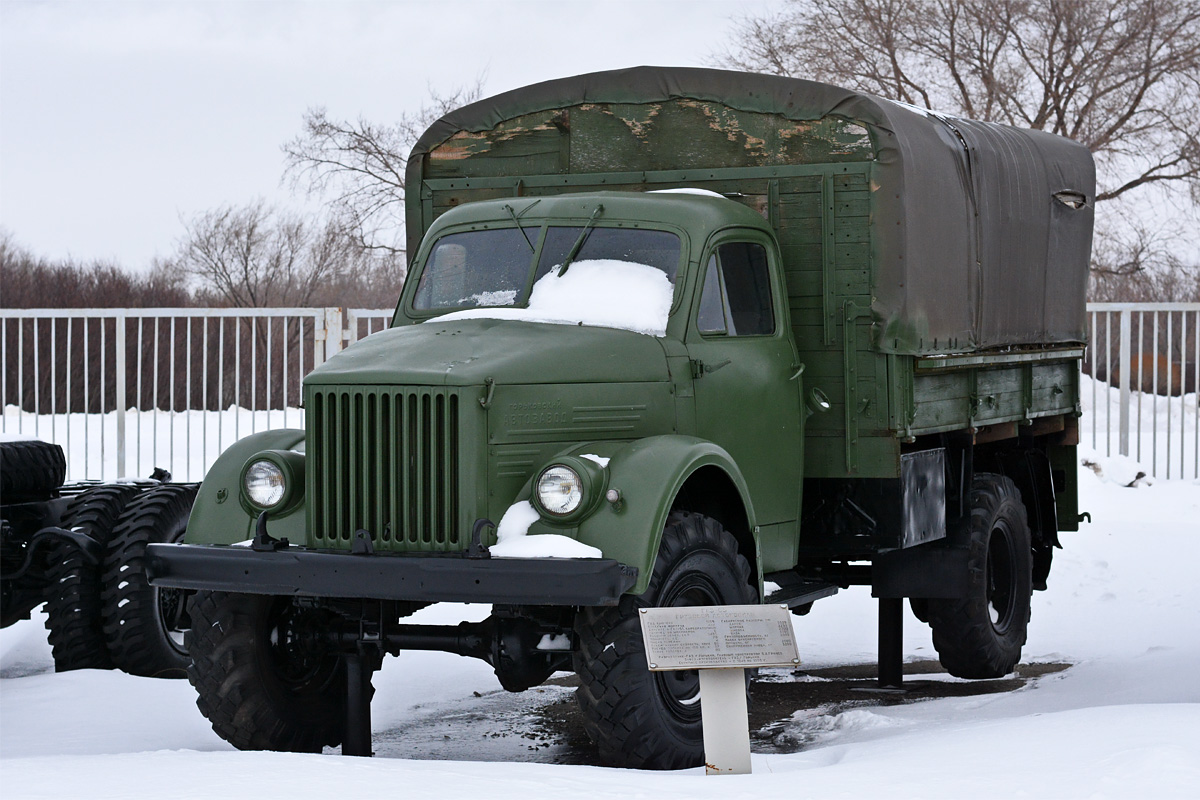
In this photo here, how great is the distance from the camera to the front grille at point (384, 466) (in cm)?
612

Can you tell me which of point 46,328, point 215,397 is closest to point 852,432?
point 215,397

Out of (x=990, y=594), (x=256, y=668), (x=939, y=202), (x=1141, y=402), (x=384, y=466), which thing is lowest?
(x=990, y=594)

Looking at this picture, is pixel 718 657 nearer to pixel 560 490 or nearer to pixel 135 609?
pixel 560 490

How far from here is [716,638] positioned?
5777 mm

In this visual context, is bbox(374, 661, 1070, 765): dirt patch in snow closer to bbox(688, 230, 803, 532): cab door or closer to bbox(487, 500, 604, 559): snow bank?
bbox(688, 230, 803, 532): cab door

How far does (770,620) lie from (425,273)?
2.70 m

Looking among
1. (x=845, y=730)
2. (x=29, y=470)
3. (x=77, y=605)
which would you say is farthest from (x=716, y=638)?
(x=29, y=470)

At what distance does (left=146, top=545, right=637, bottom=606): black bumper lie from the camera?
228 inches

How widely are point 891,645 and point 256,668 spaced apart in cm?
399

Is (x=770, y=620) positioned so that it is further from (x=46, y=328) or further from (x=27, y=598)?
(x=46, y=328)

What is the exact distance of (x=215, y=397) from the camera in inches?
609

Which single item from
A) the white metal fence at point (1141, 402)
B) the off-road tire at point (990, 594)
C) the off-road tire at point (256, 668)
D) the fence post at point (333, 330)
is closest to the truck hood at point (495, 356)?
the off-road tire at point (256, 668)

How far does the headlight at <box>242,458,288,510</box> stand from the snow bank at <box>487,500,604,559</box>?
1017 mm

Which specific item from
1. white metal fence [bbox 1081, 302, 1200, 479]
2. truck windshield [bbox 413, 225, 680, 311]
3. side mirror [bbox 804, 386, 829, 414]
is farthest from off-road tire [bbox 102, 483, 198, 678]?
white metal fence [bbox 1081, 302, 1200, 479]
